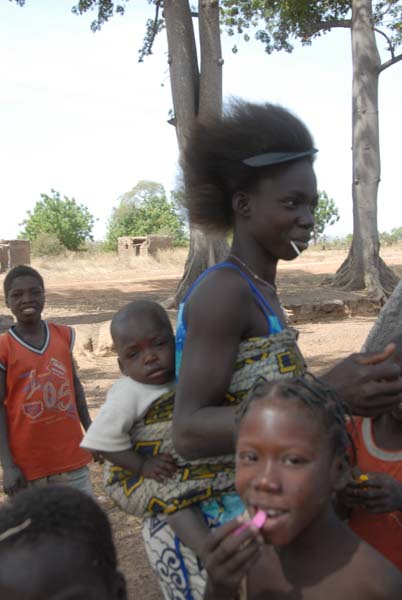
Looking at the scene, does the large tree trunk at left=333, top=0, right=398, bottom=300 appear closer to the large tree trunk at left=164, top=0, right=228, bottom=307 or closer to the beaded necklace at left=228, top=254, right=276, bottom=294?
the large tree trunk at left=164, top=0, right=228, bottom=307

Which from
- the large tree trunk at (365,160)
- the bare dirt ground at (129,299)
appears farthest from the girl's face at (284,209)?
the large tree trunk at (365,160)

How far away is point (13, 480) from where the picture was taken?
3.02m

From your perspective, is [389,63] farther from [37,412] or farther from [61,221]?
[61,221]

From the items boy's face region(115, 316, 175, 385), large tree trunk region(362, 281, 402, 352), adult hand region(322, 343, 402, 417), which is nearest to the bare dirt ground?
large tree trunk region(362, 281, 402, 352)

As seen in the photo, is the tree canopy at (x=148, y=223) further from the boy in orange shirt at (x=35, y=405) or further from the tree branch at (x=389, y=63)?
the boy in orange shirt at (x=35, y=405)

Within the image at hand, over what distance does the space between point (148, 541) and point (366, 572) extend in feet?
2.19

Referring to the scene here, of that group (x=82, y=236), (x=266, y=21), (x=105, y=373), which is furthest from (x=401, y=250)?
(x=105, y=373)

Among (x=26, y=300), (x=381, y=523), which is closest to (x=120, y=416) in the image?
(x=381, y=523)

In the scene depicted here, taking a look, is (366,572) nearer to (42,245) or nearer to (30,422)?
(30,422)

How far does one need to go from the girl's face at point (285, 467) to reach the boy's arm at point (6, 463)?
6.54ft

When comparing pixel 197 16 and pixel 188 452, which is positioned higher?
pixel 197 16

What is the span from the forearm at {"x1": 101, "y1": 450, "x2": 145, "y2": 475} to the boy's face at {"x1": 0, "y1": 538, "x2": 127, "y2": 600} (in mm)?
591

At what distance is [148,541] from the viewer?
5.76ft

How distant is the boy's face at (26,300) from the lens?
327 cm
